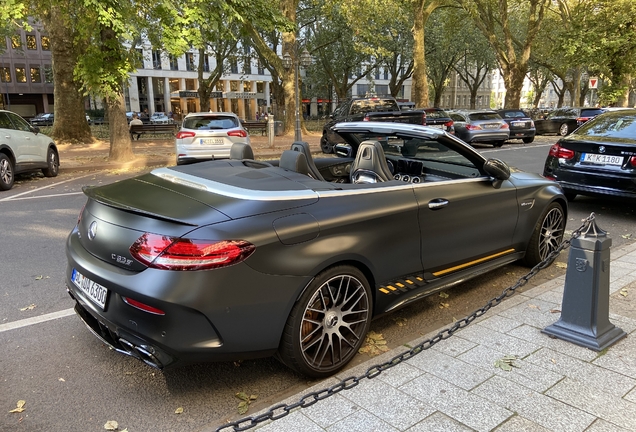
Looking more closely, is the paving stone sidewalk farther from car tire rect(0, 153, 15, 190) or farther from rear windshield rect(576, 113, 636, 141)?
car tire rect(0, 153, 15, 190)

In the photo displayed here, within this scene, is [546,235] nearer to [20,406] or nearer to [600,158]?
[600,158]

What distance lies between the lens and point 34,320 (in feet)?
13.1

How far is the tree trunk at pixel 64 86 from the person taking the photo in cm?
1945

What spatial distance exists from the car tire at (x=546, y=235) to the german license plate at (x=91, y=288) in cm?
393

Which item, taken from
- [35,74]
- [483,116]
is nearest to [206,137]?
[483,116]

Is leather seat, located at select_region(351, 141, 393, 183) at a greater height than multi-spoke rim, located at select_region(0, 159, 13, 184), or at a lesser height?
greater

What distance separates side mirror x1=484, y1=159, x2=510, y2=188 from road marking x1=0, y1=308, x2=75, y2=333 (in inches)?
147

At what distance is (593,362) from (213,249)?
8.10ft

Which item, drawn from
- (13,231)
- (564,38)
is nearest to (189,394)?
(13,231)

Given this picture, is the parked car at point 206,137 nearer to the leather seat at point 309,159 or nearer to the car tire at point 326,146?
the car tire at point 326,146

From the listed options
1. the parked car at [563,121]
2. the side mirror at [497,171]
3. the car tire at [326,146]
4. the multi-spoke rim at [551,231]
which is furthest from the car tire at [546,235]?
the parked car at [563,121]

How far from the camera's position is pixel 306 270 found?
9.27ft

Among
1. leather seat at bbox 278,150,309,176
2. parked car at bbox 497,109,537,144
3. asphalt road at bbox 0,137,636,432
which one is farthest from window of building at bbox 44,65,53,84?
leather seat at bbox 278,150,309,176

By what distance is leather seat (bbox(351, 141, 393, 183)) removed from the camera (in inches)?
153
